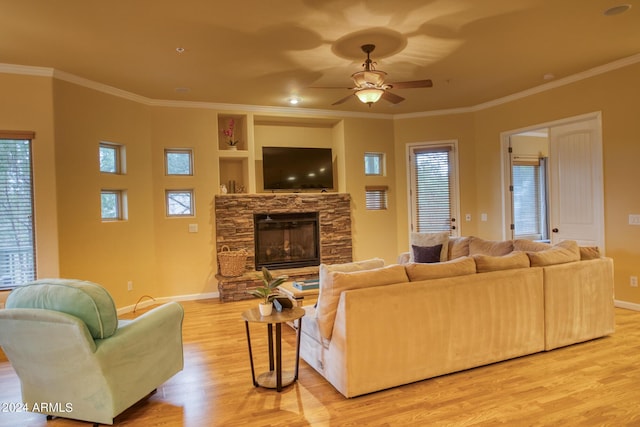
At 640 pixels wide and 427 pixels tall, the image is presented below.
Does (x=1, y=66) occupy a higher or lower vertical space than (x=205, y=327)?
higher

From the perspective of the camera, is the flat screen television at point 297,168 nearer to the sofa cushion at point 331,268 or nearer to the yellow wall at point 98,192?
the yellow wall at point 98,192

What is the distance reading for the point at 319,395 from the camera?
285 cm

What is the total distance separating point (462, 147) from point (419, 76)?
223 cm

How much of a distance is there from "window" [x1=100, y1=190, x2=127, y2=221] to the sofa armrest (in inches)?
117

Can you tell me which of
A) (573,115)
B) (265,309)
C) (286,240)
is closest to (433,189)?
(573,115)

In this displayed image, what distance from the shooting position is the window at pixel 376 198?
7082 mm

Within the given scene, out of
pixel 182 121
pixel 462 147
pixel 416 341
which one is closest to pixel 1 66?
pixel 182 121

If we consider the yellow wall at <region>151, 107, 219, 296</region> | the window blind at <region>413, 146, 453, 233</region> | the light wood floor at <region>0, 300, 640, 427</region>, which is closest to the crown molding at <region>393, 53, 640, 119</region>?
the window blind at <region>413, 146, 453, 233</region>

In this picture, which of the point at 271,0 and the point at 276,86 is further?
the point at 276,86

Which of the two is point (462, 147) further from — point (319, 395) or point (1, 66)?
point (1, 66)

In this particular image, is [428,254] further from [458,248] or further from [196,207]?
[196,207]

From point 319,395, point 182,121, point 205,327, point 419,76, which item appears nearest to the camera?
point 319,395


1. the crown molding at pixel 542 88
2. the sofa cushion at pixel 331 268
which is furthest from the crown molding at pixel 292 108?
the sofa cushion at pixel 331 268

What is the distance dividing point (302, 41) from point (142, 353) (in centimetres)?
300
